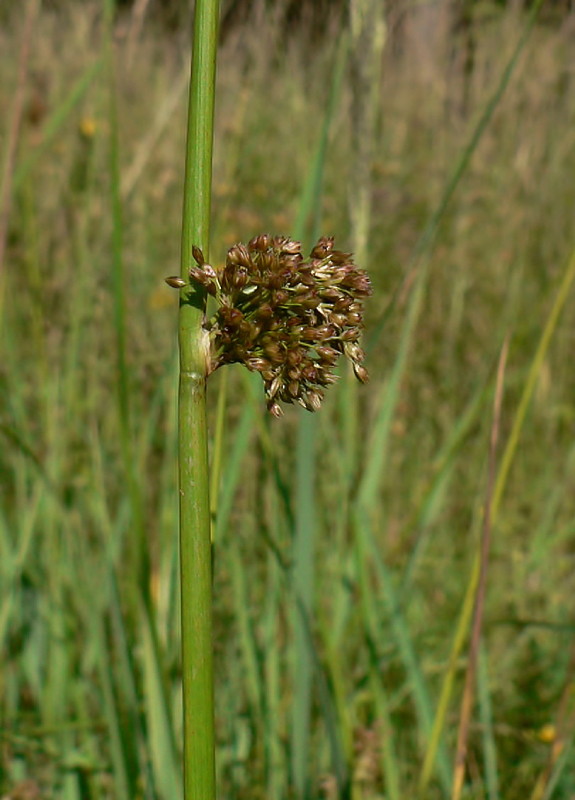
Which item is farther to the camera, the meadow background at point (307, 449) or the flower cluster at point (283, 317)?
the meadow background at point (307, 449)

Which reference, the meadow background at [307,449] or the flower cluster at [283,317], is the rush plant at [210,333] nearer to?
the flower cluster at [283,317]

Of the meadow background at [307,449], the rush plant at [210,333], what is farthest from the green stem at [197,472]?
the meadow background at [307,449]

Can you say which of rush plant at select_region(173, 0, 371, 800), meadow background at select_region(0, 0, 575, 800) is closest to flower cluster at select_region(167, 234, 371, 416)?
rush plant at select_region(173, 0, 371, 800)

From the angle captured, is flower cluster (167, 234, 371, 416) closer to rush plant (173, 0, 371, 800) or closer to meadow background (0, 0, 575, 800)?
rush plant (173, 0, 371, 800)

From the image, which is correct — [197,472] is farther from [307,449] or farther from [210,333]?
[307,449]

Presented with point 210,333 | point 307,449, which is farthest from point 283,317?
point 307,449

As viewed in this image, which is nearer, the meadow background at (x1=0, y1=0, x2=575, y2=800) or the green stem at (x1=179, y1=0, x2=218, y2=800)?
the green stem at (x1=179, y1=0, x2=218, y2=800)
